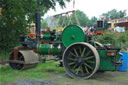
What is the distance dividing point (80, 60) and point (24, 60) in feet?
6.62

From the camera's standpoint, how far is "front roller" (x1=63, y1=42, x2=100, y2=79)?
4.56 metres

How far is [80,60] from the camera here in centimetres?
470

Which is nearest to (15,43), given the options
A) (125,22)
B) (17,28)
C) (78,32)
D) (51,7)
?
(17,28)

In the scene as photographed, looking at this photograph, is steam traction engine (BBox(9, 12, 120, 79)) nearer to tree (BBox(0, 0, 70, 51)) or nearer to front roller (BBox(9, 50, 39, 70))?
front roller (BBox(9, 50, 39, 70))

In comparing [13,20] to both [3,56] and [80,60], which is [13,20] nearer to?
[3,56]

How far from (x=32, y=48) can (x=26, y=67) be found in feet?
2.24

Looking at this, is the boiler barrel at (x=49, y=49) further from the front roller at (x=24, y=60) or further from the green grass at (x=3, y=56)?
the green grass at (x=3, y=56)

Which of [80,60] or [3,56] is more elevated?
[80,60]

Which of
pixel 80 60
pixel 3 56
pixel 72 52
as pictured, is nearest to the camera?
pixel 80 60

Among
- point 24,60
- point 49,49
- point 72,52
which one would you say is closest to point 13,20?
point 24,60

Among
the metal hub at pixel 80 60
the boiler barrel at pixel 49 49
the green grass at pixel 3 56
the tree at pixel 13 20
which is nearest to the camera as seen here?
the metal hub at pixel 80 60

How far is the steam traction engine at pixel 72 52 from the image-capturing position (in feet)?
14.9

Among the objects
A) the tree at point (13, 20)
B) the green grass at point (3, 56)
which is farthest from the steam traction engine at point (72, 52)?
the tree at point (13, 20)

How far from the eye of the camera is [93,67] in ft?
15.3
